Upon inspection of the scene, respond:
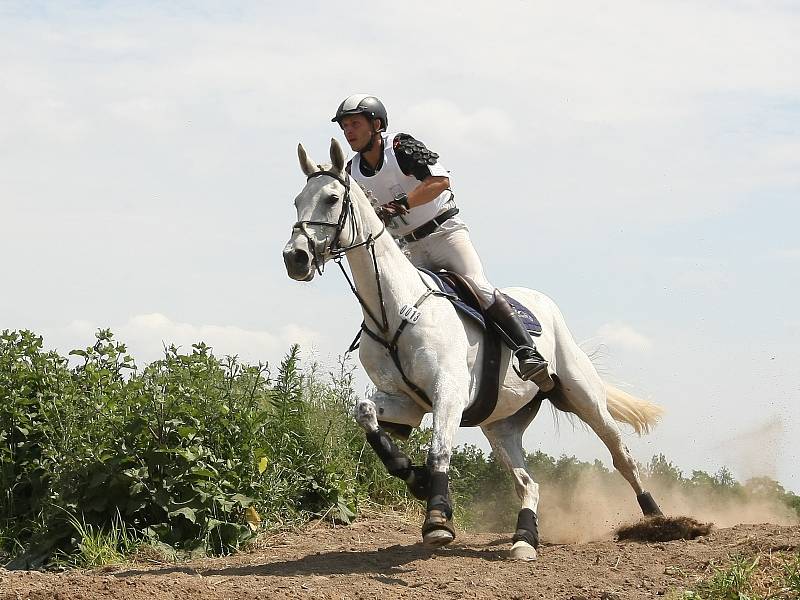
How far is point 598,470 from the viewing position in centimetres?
1111

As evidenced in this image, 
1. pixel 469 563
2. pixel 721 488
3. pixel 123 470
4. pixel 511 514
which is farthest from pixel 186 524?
pixel 721 488

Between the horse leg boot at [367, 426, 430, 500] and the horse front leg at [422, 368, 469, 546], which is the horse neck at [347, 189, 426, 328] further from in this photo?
the horse leg boot at [367, 426, 430, 500]

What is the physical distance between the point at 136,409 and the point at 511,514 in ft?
14.8

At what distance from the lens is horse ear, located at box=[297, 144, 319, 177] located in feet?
24.1

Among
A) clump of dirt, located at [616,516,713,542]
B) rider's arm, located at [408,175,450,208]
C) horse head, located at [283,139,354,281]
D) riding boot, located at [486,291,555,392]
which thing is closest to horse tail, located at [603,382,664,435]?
clump of dirt, located at [616,516,713,542]

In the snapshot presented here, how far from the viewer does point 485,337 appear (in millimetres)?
8281

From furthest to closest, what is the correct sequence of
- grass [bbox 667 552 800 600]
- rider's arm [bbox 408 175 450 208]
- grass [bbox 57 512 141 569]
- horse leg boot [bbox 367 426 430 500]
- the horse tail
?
the horse tail → rider's arm [bbox 408 175 450 208] → grass [bbox 57 512 141 569] → horse leg boot [bbox 367 426 430 500] → grass [bbox 667 552 800 600]

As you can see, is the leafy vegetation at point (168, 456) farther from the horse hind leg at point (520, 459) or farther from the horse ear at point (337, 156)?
the horse ear at point (337, 156)

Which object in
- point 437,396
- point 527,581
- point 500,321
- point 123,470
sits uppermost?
point 500,321

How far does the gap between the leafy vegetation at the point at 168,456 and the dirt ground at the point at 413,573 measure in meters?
0.38

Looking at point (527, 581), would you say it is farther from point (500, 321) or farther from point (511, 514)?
point (511, 514)

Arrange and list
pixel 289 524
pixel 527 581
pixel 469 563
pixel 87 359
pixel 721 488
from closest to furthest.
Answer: pixel 527 581, pixel 469 563, pixel 289 524, pixel 87 359, pixel 721 488

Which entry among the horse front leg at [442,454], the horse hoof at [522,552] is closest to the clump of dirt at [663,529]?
the horse hoof at [522,552]

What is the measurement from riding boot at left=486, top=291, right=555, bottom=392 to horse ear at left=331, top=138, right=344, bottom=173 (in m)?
1.68
